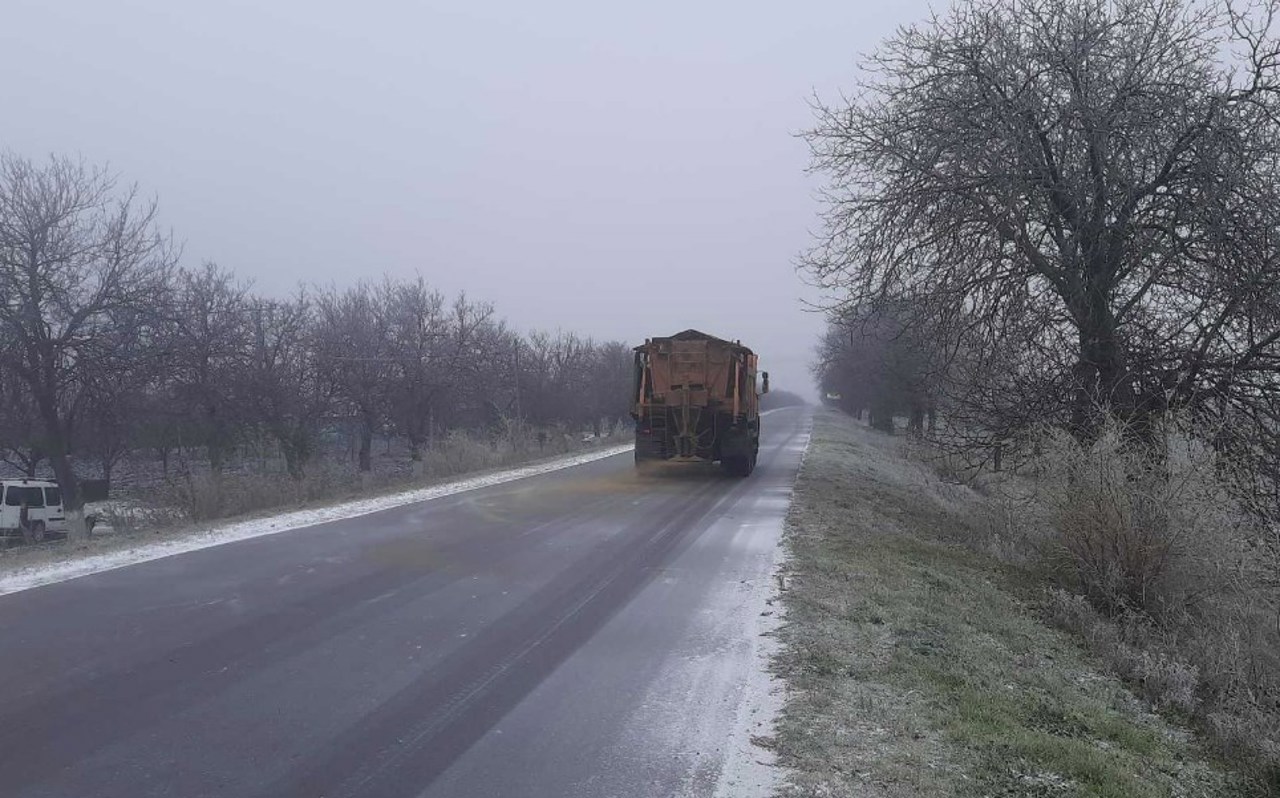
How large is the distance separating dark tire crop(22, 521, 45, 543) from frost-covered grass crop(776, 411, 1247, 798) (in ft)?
62.4

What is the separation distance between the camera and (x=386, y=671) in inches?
240

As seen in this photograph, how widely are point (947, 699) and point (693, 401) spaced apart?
50.2ft

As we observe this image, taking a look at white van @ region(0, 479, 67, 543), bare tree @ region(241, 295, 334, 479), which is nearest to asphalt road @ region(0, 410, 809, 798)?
white van @ region(0, 479, 67, 543)

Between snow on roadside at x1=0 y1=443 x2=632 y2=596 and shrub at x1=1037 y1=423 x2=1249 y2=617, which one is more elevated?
shrub at x1=1037 y1=423 x2=1249 y2=617

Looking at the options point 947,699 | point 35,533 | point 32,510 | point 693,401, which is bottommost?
point 35,533

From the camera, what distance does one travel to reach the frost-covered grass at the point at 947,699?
181 inches

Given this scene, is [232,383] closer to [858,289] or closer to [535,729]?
[858,289]

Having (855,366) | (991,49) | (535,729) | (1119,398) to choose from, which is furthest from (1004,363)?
(855,366)

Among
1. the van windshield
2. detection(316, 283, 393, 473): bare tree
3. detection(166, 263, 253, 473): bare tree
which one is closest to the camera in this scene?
the van windshield

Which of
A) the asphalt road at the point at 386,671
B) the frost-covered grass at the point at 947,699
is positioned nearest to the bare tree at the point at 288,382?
the asphalt road at the point at 386,671

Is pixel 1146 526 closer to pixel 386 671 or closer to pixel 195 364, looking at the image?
pixel 386 671

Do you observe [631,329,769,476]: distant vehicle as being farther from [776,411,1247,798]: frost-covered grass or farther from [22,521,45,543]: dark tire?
[22,521,45,543]: dark tire

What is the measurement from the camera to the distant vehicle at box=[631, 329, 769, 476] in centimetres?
2083

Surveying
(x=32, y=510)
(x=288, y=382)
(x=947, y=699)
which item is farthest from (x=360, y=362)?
(x=947, y=699)
